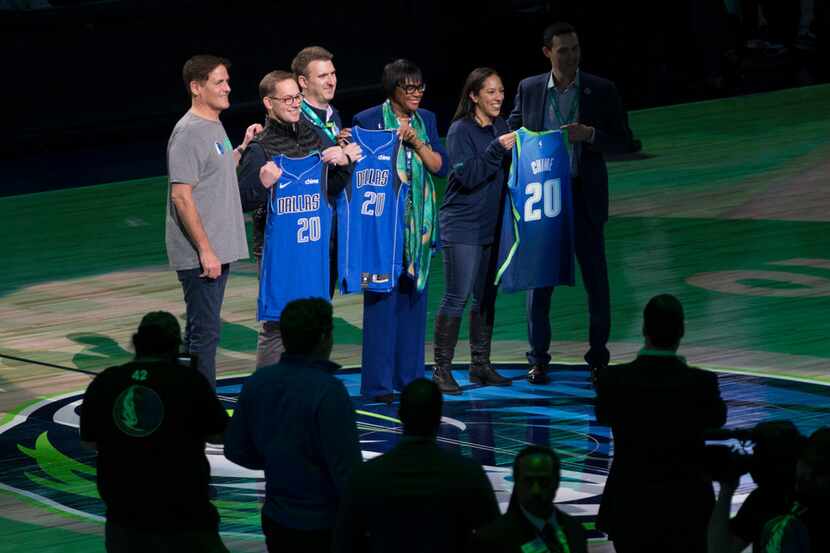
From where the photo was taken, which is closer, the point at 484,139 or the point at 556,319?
the point at 484,139

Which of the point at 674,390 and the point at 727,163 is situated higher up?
the point at 727,163

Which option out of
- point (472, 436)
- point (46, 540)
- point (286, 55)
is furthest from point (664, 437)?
point (286, 55)

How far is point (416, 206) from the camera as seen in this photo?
8.69 m

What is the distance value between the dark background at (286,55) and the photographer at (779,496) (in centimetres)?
1365

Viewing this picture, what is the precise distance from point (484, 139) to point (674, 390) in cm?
416

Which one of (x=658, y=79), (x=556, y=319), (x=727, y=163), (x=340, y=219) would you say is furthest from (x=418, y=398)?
(x=658, y=79)

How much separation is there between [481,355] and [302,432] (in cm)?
440

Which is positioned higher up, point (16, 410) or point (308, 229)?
point (308, 229)

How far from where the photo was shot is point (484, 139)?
894cm

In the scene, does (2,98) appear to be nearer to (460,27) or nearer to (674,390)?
(460,27)

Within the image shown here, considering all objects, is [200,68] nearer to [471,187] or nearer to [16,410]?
[471,187]

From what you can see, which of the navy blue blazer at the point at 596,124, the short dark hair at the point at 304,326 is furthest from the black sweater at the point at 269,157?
the short dark hair at the point at 304,326

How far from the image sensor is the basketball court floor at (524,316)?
7594mm

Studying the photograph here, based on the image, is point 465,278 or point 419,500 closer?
point 419,500
